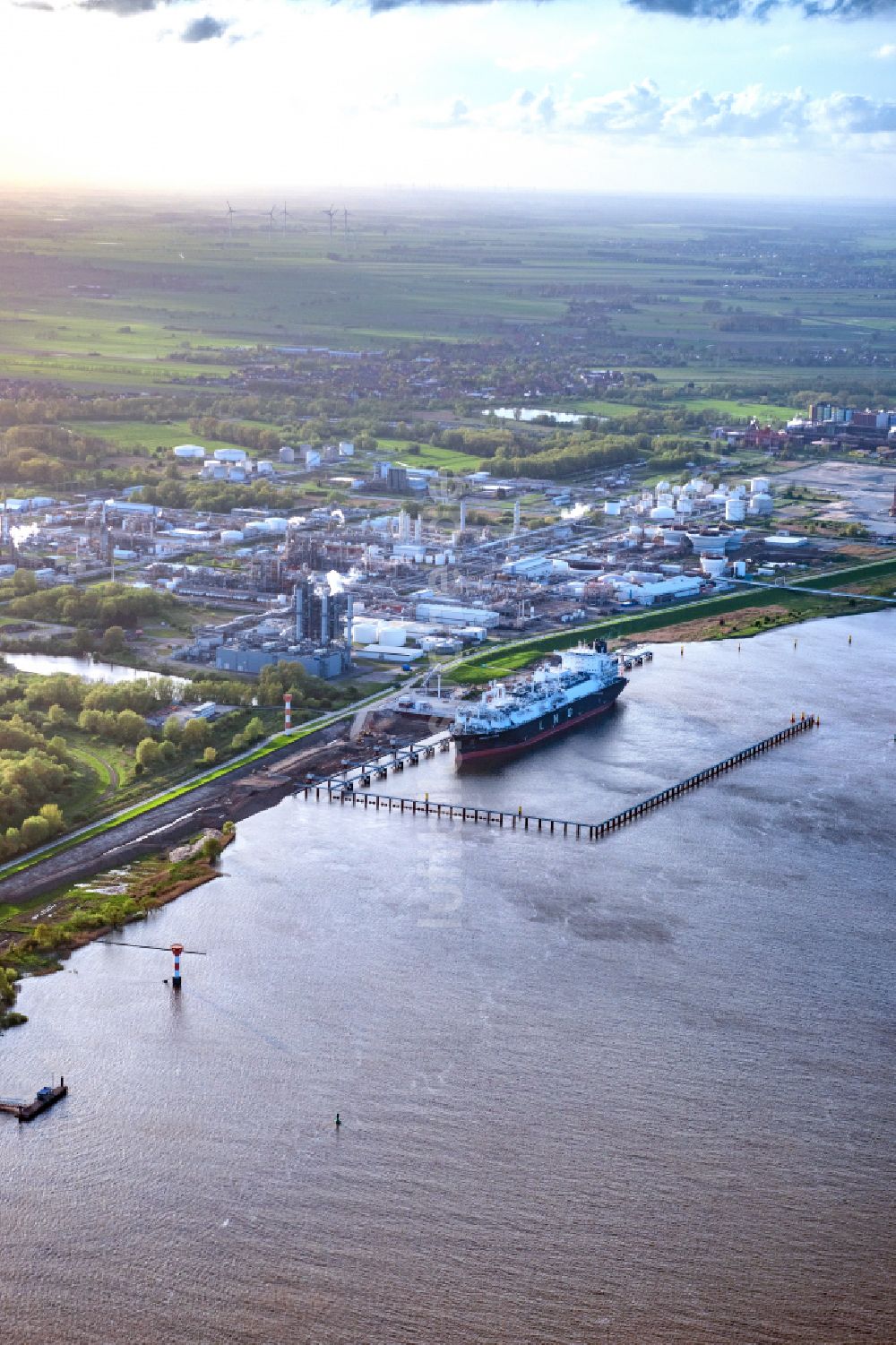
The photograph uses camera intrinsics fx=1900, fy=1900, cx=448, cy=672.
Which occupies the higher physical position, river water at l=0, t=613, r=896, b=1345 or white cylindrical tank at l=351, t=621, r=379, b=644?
white cylindrical tank at l=351, t=621, r=379, b=644

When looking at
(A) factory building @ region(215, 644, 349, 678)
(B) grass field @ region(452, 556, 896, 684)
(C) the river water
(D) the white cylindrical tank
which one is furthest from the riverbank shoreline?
(D) the white cylindrical tank

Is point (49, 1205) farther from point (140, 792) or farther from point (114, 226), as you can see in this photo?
point (114, 226)

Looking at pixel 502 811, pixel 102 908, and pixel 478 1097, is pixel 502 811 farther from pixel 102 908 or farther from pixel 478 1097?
pixel 478 1097

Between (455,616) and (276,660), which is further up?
(276,660)

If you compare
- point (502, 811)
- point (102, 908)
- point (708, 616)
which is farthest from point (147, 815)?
point (708, 616)

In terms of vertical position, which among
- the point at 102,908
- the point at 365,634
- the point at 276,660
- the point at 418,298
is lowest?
the point at 102,908

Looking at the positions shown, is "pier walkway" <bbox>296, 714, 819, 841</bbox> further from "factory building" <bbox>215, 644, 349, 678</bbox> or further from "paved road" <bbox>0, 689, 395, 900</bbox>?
"factory building" <bbox>215, 644, 349, 678</bbox>

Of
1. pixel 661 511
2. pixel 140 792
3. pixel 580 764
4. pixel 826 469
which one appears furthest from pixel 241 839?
pixel 826 469
